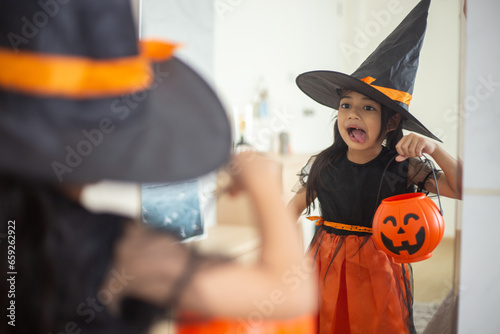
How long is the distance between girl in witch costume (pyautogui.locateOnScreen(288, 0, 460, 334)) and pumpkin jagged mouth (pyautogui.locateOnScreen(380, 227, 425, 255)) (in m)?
0.04

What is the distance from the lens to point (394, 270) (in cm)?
66

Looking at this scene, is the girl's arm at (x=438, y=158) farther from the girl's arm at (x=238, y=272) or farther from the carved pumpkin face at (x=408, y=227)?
the girl's arm at (x=238, y=272)

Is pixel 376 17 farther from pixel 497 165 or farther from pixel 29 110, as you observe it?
pixel 29 110

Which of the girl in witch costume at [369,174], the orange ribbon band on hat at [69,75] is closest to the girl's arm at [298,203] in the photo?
the girl in witch costume at [369,174]

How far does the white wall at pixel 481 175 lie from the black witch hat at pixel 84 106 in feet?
1.67

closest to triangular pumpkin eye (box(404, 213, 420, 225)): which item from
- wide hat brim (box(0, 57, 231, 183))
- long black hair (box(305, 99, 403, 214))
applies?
long black hair (box(305, 99, 403, 214))

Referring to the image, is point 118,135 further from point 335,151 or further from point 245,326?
point 335,151

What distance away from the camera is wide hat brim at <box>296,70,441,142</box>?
2.14 ft

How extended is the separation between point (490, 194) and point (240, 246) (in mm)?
487

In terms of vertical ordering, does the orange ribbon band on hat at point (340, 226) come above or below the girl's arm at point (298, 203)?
below

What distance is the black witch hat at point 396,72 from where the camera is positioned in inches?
25.7

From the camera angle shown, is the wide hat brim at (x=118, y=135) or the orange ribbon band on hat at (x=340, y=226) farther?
the orange ribbon band on hat at (x=340, y=226)

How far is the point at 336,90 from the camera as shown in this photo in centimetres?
68

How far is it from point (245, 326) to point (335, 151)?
0.35 meters
